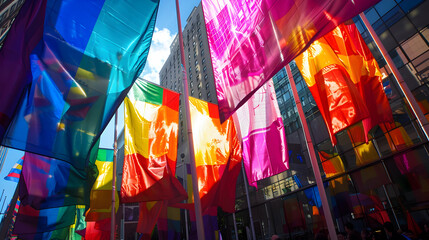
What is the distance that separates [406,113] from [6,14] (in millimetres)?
30562

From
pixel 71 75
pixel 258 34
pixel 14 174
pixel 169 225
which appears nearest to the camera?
pixel 71 75

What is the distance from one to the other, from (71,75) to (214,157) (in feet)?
17.1

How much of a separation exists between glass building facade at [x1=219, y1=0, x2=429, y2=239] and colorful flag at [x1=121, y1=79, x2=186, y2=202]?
8.19 m

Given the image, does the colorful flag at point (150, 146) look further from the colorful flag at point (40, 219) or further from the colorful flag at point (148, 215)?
the colorful flag at point (40, 219)

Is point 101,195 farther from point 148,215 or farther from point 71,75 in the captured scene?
point 71,75

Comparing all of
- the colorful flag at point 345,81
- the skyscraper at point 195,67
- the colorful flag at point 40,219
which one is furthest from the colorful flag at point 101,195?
the skyscraper at point 195,67

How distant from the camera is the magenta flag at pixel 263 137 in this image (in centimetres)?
716

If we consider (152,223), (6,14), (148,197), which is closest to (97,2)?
(148,197)

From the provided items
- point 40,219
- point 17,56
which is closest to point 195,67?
point 40,219

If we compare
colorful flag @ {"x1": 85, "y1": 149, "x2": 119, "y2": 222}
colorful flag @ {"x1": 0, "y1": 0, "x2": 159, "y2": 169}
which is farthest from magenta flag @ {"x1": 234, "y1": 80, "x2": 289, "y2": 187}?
colorful flag @ {"x1": 85, "y1": 149, "x2": 119, "y2": 222}

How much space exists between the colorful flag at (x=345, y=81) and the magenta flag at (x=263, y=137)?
1.28m

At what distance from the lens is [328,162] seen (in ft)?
59.9

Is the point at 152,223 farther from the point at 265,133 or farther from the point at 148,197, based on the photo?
the point at 265,133

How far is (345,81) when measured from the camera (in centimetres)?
661
